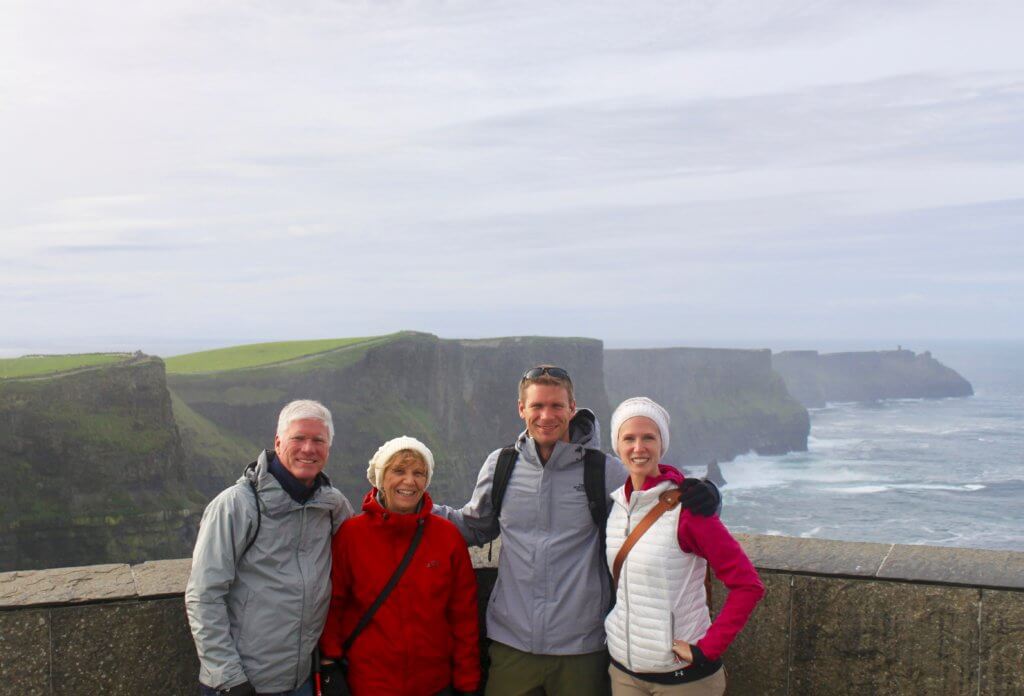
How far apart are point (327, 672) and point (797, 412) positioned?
140884mm

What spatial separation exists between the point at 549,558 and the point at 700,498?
978 millimetres

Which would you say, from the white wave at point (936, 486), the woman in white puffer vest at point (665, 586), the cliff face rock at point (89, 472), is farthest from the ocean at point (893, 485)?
the woman in white puffer vest at point (665, 586)

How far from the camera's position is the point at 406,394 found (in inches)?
3290

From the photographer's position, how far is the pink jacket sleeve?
4.45 meters

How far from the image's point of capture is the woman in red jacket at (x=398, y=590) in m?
5.04

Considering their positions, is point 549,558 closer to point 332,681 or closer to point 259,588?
point 332,681

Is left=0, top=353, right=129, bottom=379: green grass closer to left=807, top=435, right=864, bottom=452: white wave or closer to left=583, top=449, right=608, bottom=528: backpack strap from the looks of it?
left=583, top=449, right=608, bottom=528: backpack strap

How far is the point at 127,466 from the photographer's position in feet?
185

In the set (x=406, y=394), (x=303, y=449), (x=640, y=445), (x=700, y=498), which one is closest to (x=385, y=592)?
(x=303, y=449)

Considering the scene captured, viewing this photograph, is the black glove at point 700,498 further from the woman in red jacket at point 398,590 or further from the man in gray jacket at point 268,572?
the man in gray jacket at point 268,572

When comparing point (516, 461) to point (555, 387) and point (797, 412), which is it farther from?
point (797, 412)

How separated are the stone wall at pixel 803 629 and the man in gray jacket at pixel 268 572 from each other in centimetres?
92

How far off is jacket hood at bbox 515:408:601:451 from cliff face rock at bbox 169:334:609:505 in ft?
206

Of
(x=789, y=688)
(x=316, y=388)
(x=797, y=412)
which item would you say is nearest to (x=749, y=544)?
(x=789, y=688)
